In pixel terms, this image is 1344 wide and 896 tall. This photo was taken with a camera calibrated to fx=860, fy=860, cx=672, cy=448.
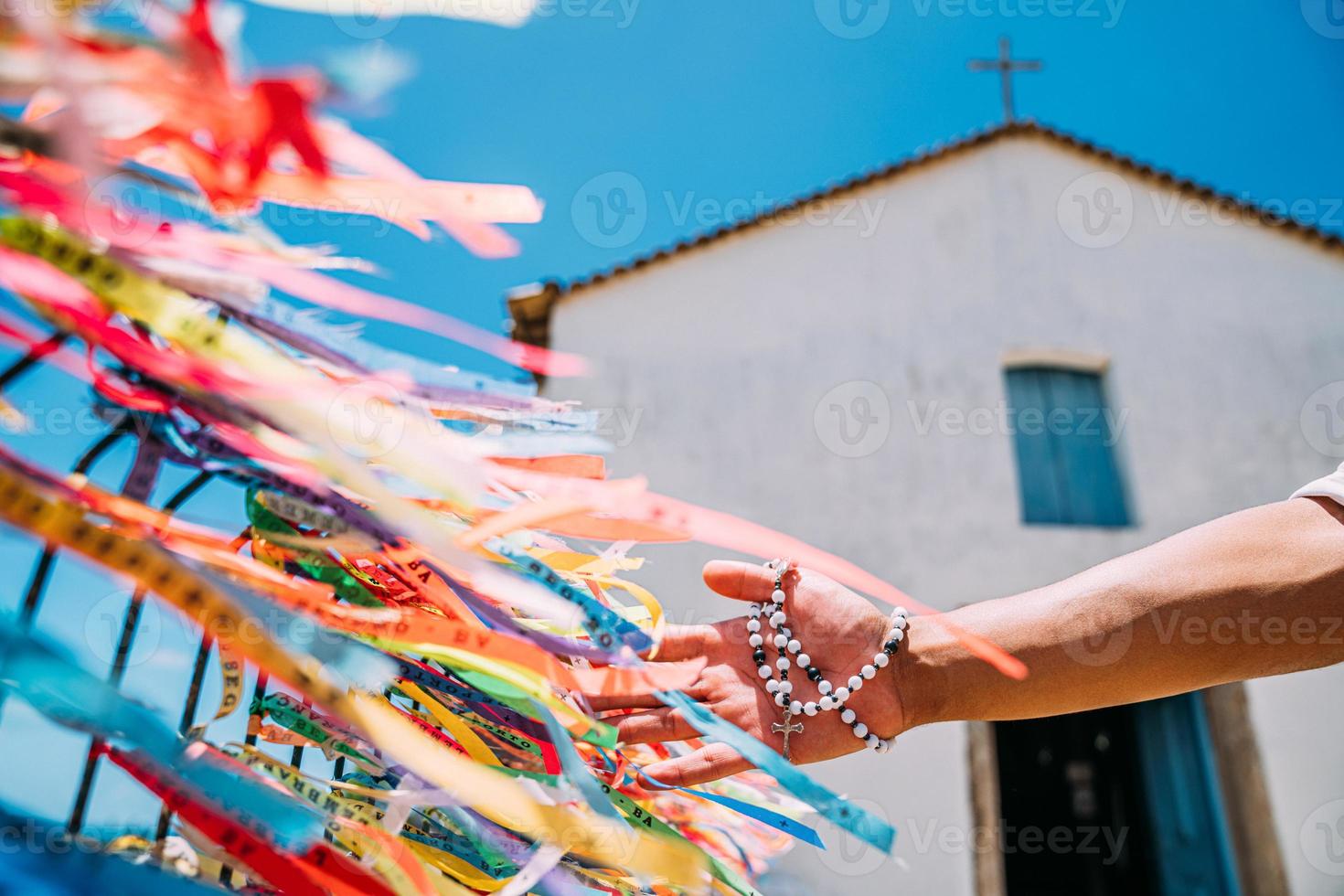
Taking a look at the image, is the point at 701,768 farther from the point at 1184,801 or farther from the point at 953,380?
the point at 1184,801

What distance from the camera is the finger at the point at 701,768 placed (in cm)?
132

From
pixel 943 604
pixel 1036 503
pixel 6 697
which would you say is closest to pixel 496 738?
pixel 6 697

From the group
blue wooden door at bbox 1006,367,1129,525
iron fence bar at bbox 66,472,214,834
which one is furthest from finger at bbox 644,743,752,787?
blue wooden door at bbox 1006,367,1129,525

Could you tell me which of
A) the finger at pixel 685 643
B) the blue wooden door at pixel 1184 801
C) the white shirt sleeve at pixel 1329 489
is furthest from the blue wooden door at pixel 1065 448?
the finger at pixel 685 643

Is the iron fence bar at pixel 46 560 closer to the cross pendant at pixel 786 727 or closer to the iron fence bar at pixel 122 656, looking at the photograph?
the iron fence bar at pixel 122 656

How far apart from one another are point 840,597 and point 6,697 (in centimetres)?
118

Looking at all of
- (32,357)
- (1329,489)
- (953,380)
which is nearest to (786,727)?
(1329,489)

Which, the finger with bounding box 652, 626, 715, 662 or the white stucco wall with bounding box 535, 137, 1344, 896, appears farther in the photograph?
the white stucco wall with bounding box 535, 137, 1344, 896

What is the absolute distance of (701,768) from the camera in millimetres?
1331

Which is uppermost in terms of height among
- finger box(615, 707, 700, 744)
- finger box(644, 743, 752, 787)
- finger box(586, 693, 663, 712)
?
finger box(586, 693, 663, 712)

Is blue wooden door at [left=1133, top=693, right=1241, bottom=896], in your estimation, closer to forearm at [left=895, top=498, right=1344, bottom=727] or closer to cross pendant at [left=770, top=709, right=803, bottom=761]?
forearm at [left=895, top=498, right=1344, bottom=727]

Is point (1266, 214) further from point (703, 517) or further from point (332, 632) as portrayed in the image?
point (332, 632)

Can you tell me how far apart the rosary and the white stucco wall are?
3162 mm

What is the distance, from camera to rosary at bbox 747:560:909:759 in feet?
4.72
